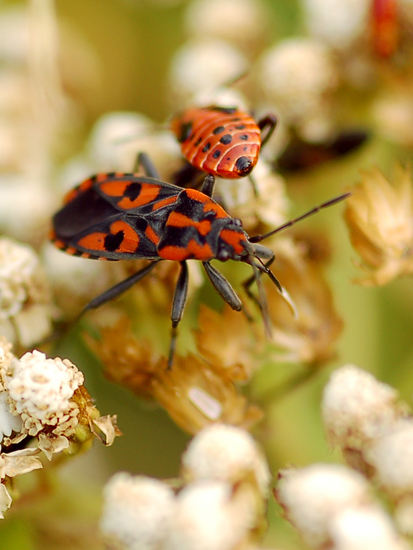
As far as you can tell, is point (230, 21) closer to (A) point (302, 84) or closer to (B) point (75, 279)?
(A) point (302, 84)

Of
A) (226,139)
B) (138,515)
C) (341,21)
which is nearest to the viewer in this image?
(138,515)

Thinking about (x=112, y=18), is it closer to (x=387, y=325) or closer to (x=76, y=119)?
(x=76, y=119)

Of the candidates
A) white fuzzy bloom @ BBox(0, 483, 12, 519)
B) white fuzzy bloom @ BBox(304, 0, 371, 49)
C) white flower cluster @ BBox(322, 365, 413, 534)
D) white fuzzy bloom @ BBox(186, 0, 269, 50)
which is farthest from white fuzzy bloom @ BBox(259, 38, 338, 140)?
white fuzzy bloom @ BBox(0, 483, 12, 519)

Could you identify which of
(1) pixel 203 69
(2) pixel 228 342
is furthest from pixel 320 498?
(1) pixel 203 69

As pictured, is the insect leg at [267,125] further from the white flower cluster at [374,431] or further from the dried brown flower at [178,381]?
the white flower cluster at [374,431]

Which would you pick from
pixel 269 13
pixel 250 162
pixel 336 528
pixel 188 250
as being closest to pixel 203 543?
pixel 336 528
